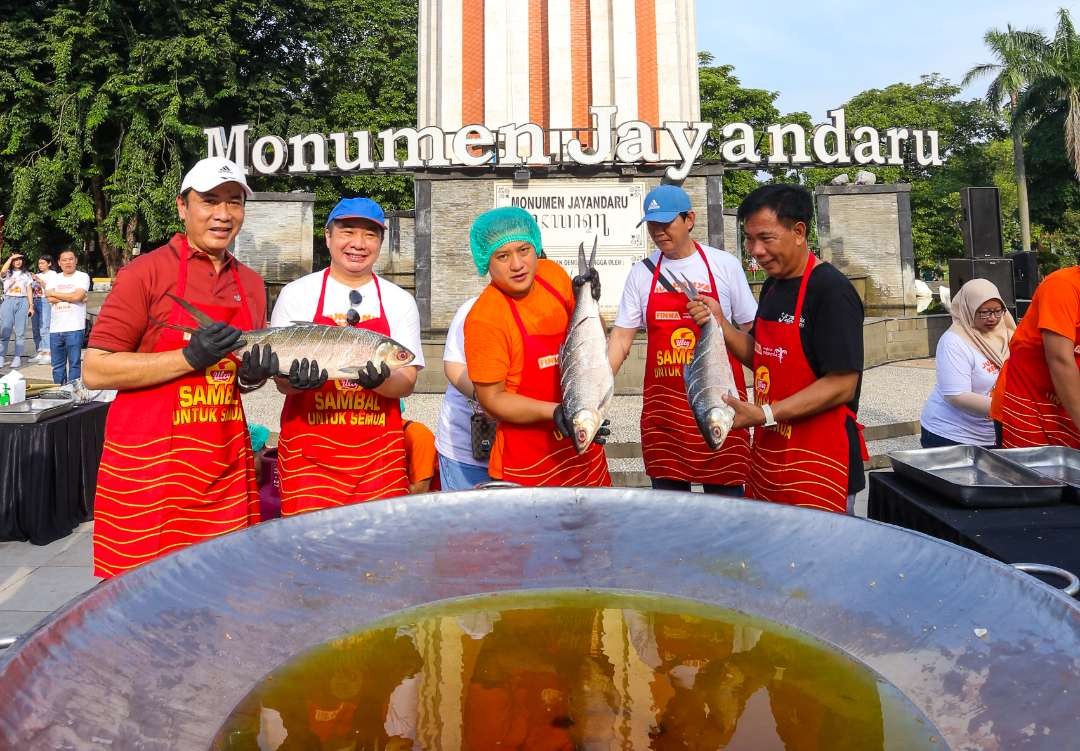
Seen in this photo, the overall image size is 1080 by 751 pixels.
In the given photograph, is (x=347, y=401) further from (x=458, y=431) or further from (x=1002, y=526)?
(x=1002, y=526)

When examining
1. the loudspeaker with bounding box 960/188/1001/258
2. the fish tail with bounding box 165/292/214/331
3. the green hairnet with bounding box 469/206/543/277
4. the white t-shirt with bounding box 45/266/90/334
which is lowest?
the fish tail with bounding box 165/292/214/331

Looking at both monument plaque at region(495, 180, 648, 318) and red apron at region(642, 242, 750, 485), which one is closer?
red apron at region(642, 242, 750, 485)

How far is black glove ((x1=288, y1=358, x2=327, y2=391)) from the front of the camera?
2.69 m

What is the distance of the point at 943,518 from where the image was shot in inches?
89.3

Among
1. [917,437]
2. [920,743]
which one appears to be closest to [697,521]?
[920,743]

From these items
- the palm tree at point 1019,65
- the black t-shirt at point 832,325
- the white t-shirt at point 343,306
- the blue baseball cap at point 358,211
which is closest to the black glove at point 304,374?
the white t-shirt at point 343,306

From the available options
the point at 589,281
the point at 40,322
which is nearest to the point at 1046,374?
the point at 589,281

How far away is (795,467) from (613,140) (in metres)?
12.7

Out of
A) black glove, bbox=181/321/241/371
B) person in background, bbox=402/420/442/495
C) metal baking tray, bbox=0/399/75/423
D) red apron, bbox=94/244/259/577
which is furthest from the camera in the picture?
metal baking tray, bbox=0/399/75/423

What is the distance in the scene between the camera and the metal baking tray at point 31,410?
5.59 m

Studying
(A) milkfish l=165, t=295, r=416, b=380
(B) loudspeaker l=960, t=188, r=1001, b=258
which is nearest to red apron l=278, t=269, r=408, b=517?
(A) milkfish l=165, t=295, r=416, b=380

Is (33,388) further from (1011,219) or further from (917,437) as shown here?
(1011,219)

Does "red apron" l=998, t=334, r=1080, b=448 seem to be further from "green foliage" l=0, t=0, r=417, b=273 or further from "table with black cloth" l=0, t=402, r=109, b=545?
"green foliage" l=0, t=0, r=417, b=273

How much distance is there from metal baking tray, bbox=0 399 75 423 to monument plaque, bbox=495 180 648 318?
9760 millimetres
